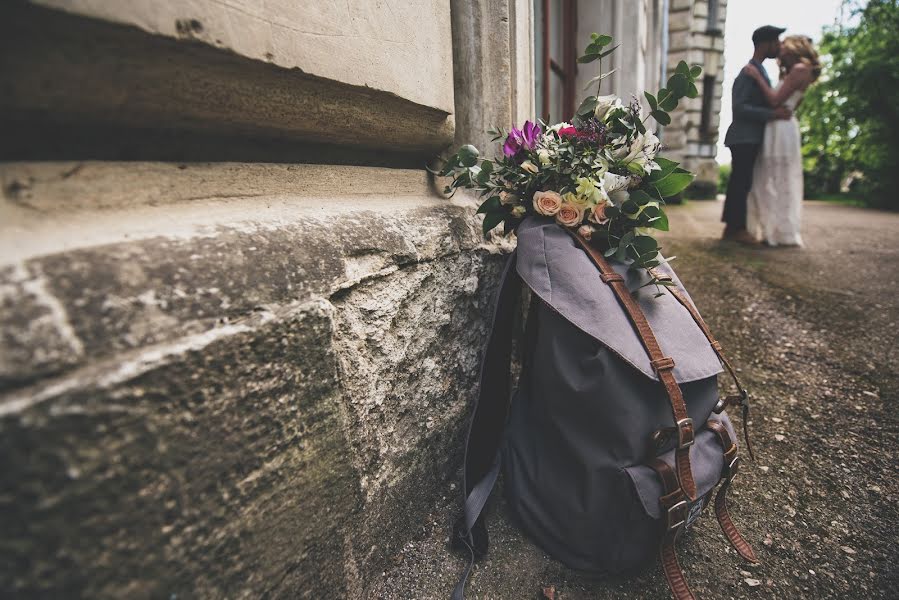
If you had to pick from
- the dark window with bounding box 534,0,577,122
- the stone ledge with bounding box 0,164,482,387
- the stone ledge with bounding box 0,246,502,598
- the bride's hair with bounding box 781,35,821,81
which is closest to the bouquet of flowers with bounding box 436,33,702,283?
the stone ledge with bounding box 0,246,502,598

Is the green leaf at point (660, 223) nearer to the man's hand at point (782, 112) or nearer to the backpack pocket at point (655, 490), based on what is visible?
the backpack pocket at point (655, 490)

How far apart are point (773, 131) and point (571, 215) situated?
3651mm

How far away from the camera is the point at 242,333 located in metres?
0.65

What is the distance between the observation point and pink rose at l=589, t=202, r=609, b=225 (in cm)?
114

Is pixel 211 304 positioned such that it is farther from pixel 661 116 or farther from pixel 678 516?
pixel 661 116

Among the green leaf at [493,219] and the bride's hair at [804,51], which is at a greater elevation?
the bride's hair at [804,51]

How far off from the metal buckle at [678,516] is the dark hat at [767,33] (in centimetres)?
434

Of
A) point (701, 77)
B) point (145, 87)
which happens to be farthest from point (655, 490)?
point (701, 77)

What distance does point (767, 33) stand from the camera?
11.7 feet

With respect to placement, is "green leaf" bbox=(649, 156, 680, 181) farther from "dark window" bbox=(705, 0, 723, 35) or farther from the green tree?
"dark window" bbox=(705, 0, 723, 35)

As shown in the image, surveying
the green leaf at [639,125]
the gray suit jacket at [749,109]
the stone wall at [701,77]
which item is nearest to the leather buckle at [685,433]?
the green leaf at [639,125]

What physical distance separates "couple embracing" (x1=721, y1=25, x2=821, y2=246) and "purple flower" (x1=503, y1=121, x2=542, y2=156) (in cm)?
344

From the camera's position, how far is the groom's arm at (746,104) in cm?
358

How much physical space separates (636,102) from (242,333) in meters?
1.24
